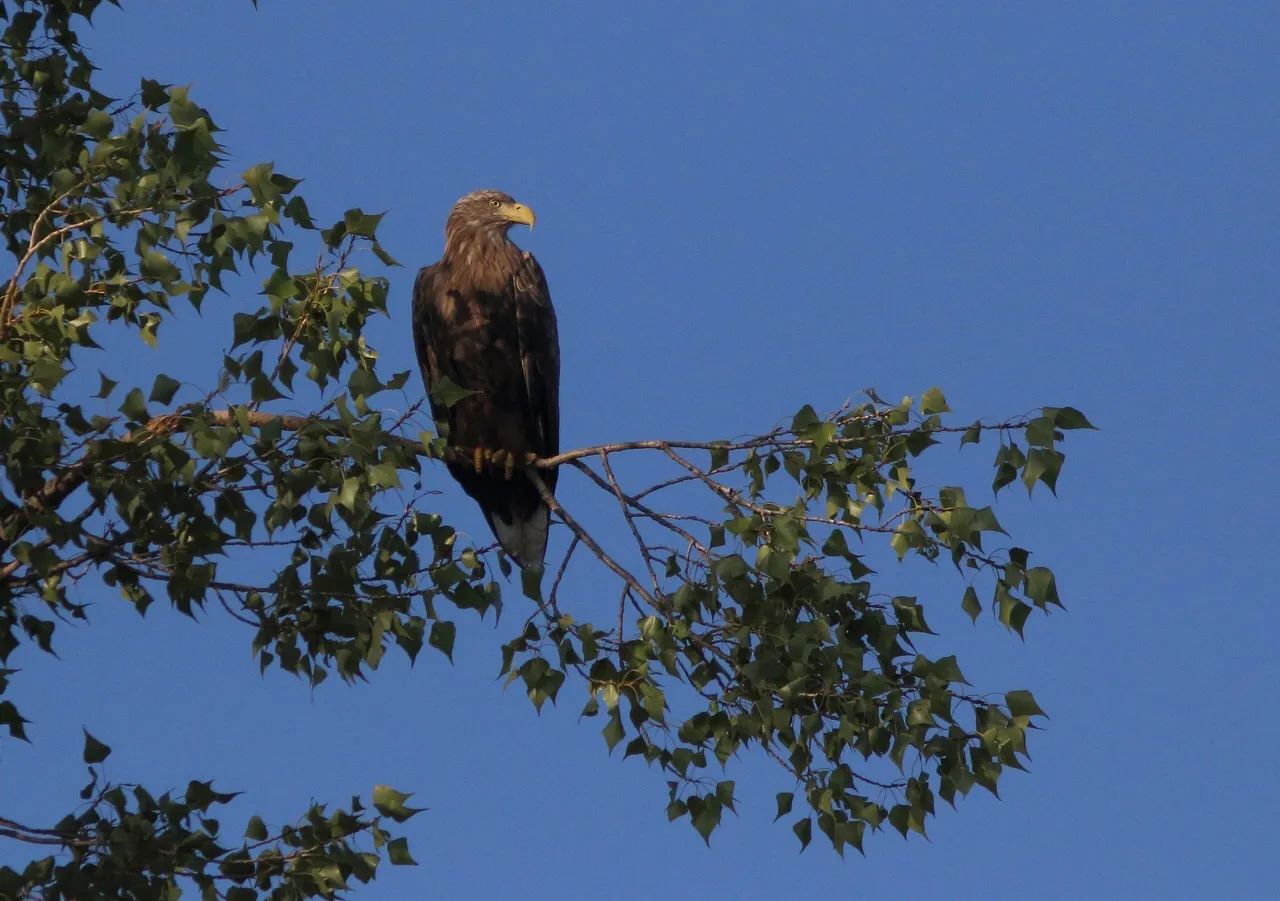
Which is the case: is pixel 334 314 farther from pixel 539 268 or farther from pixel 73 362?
pixel 539 268

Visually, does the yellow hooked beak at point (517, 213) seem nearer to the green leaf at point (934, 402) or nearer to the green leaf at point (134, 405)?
the green leaf at point (934, 402)

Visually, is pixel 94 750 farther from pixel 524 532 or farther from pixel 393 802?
pixel 524 532

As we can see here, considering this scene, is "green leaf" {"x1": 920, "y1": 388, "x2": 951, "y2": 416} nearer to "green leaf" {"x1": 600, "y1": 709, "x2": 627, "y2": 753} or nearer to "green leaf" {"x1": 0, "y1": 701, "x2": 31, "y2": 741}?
"green leaf" {"x1": 600, "y1": 709, "x2": 627, "y2": 753}

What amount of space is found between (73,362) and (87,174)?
60 cm

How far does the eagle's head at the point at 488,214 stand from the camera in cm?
838

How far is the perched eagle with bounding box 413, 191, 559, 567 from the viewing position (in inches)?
307

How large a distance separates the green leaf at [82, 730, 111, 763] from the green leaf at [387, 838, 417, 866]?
0.89m

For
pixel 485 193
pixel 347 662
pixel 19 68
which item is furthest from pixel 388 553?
pixel 485 193

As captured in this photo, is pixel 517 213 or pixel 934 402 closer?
pixel 934 402

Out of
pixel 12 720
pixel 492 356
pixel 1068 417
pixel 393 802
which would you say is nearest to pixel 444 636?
pixel 393 802

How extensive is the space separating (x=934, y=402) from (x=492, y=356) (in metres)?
3.40

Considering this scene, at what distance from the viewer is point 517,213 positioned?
336 inches

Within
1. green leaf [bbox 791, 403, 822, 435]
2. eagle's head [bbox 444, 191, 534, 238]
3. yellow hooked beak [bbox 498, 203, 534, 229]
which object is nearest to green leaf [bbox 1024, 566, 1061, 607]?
green leaf [bbox 791, 403, 822, 435]

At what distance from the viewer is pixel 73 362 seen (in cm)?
483
